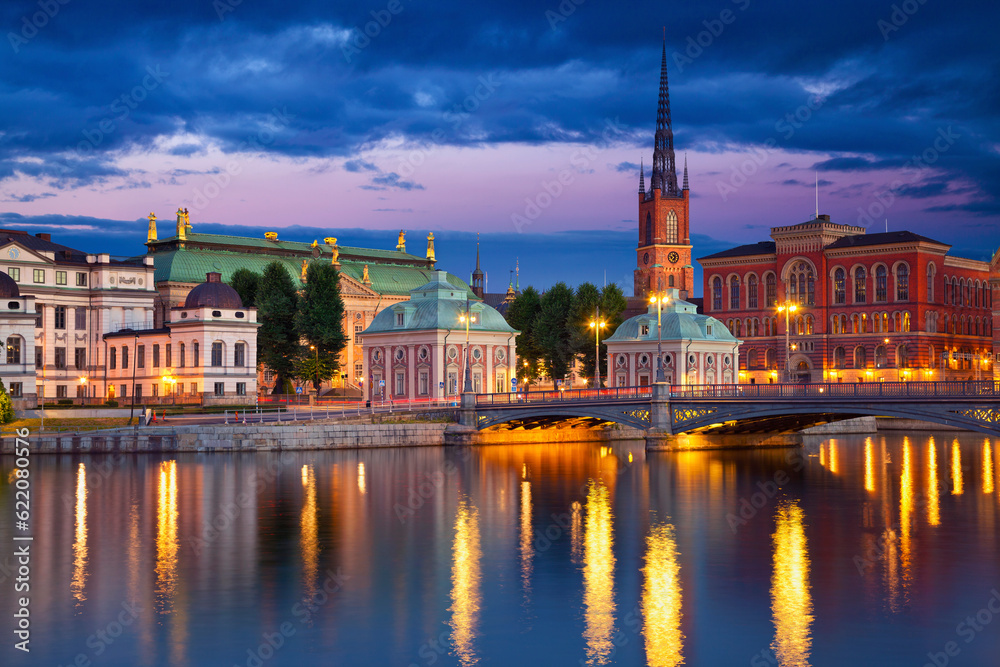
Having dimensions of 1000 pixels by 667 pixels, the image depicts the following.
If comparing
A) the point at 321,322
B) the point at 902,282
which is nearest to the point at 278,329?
the point at 321,322

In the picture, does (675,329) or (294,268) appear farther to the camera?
(294,268)

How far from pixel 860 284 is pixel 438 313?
63.1m

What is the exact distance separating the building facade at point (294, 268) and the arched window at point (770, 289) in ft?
130

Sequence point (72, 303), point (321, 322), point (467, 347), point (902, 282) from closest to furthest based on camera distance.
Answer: point (467, 347)
point (321, 322)
point (72, 303)
point (902, 282)

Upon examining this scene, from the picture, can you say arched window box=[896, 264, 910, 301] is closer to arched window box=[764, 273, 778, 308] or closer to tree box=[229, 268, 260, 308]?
arched window box=[764, 273, 778, 308]

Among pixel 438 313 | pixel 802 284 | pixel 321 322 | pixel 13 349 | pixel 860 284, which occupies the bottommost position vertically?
pixel 13 349

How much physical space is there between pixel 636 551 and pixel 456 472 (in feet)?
92.4

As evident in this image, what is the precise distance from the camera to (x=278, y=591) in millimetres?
33125

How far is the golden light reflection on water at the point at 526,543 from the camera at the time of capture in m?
35.0

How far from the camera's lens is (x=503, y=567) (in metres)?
37.2

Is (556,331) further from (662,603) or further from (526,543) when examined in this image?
(662,603)

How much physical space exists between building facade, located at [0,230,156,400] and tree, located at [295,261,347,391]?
20.3 meters

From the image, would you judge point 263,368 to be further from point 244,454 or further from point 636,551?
point 636,551

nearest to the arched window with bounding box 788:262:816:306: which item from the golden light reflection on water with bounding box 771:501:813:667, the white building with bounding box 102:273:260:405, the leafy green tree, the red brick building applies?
the red brick building
